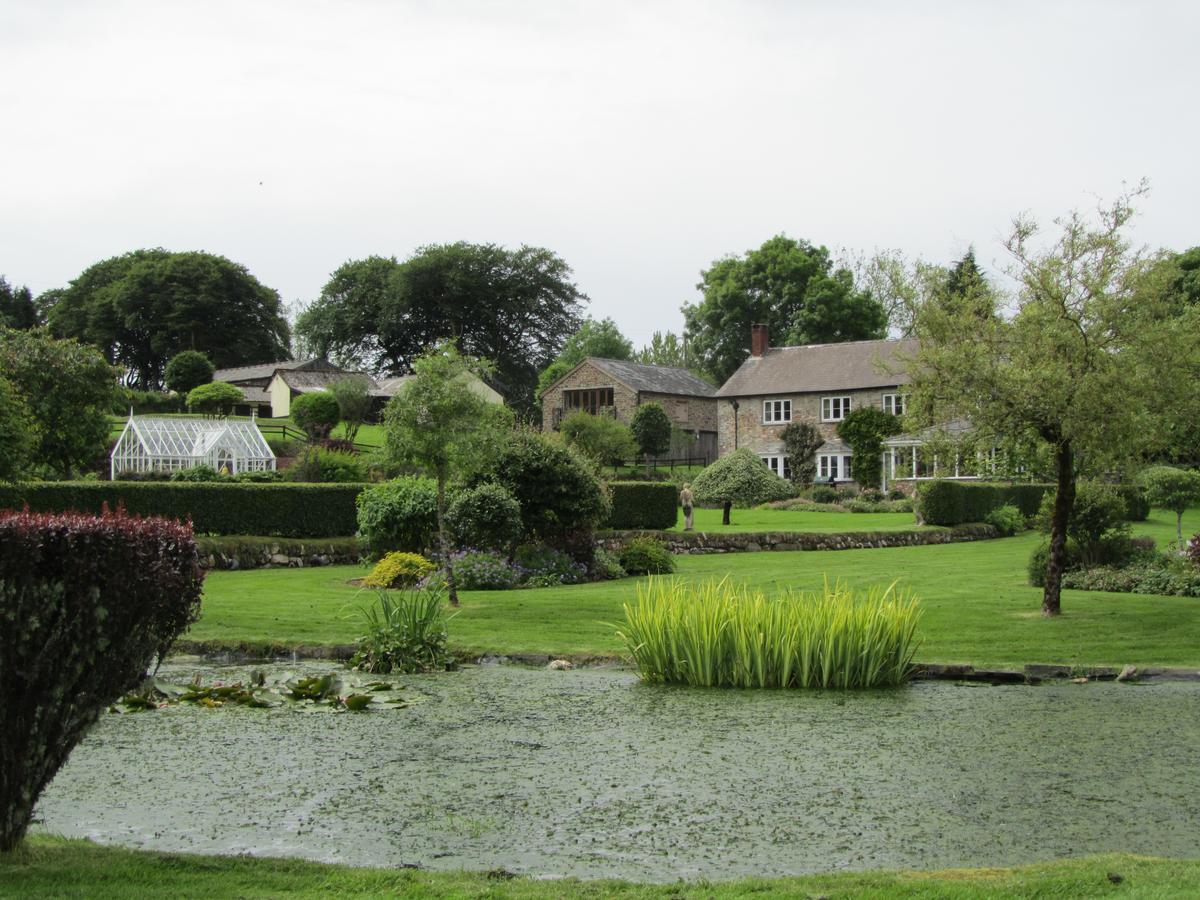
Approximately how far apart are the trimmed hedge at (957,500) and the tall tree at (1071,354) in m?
20.1

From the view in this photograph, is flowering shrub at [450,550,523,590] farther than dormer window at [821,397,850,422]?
No

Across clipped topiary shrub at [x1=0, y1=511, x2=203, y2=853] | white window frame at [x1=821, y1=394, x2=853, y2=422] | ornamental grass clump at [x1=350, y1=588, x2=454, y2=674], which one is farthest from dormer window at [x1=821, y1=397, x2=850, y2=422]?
clipped topiary shrub at [x1=0, y1=511, x2=203, y2=853]

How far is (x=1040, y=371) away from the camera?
1513 centimetres

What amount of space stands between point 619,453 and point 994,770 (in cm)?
5063

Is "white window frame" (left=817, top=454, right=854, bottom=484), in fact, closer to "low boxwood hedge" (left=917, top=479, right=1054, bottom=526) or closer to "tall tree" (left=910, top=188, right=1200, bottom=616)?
"low boxwood hedge" (left=917, top=479, right=1054, bottom=526)

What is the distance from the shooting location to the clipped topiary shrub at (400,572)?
2138cm

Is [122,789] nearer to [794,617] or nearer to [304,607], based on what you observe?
[794,617]

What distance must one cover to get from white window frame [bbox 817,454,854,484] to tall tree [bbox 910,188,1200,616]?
136ft

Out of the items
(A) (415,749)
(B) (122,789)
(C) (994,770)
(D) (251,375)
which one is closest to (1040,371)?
(C) (994,770)

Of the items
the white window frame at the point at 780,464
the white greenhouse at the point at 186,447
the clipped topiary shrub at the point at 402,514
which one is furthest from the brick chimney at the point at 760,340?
the clipped topiary shrub at the point at 402,514

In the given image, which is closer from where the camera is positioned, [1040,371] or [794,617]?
[794,617]

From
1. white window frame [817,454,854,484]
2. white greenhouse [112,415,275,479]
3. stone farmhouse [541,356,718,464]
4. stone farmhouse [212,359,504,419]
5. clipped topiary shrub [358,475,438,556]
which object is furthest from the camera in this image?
stone farmhouse [212,359,504,419]

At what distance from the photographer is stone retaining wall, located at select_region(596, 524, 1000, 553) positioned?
3088 centimetres

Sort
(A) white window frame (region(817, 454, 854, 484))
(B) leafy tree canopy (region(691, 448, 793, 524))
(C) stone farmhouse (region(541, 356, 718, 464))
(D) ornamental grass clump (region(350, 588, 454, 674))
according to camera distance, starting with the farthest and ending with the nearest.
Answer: (C) stone farmhouse (region(541, 356, 718, 464))
(A) white window frame (region(817, 454, 854, 484))
(B) leafy tree canopy (region(691, 448, 793, 524))
(D) ornamental grass clump (region(350, 588, 454, 674))
